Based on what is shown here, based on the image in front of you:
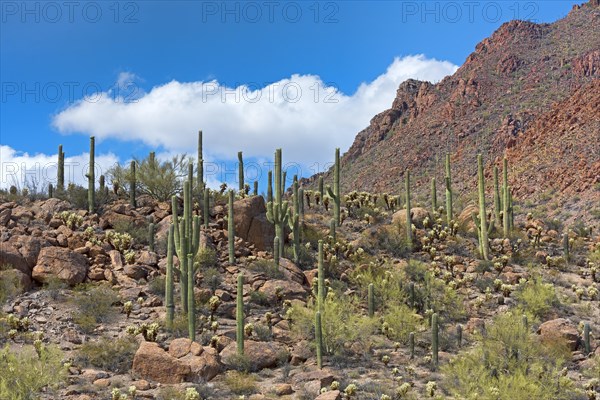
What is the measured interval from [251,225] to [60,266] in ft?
20.7

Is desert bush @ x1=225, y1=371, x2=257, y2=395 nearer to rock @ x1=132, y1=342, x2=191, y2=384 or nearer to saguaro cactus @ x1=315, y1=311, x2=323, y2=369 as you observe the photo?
rock @ x1=132, y1=342, x2=191, y2=384

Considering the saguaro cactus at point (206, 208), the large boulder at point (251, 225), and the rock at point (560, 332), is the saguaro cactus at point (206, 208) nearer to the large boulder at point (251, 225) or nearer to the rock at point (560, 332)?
the large boulder at point (251, 225)

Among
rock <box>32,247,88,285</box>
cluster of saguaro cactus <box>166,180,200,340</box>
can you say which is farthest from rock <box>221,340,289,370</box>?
rock <box>32,247,88,285</box>

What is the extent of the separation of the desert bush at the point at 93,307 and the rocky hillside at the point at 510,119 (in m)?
28.5

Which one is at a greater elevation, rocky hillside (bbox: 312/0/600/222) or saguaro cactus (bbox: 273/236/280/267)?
rocky hillside (bbox: 312/0/600/222)

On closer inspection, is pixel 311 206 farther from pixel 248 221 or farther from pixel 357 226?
pixel 248 221

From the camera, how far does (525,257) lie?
21.7 metres

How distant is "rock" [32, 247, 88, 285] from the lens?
16391 millimetres

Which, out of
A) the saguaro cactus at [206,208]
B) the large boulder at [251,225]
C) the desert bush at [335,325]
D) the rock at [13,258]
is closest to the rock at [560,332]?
the desert bush at [335,325]

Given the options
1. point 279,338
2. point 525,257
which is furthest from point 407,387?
point 525,257

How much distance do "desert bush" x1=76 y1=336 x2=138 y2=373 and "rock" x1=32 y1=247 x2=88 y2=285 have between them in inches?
140

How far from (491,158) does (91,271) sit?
39606 mm

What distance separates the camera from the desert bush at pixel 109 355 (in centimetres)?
1270

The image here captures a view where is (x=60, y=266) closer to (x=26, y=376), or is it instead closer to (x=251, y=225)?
(x=251, y=225)
